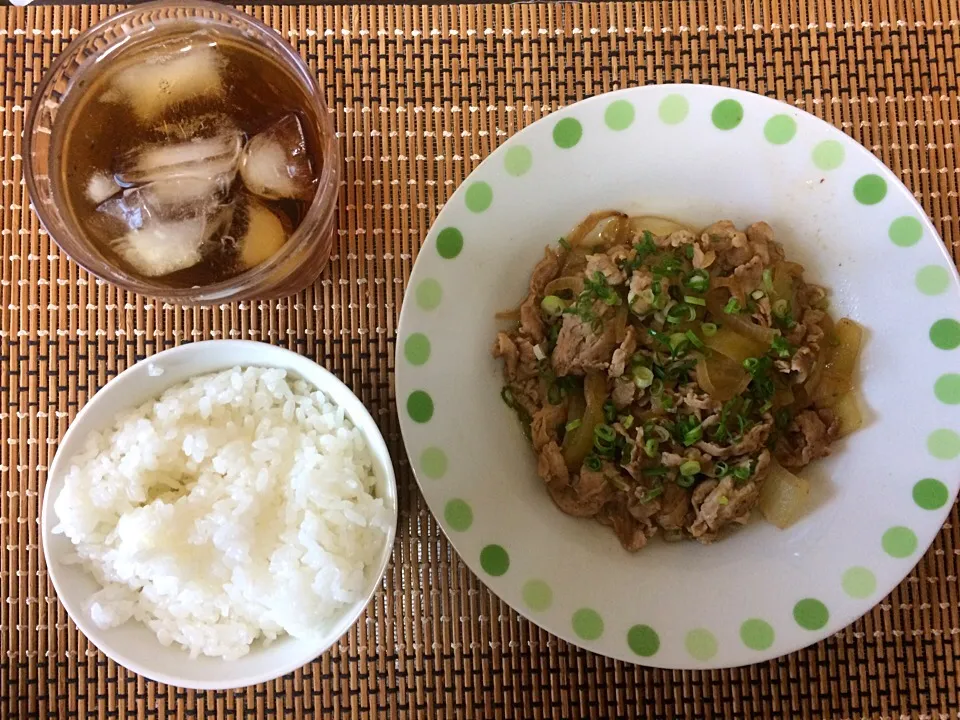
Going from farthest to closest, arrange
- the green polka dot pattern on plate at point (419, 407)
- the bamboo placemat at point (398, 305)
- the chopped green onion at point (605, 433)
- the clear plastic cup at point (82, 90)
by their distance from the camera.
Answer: the bamboo placemat at point (398, 305), the chopped green onion at point (605, 433), the green polka dot pattern on plate at point (419, 407), the clear plastic cup at point (82, 90)

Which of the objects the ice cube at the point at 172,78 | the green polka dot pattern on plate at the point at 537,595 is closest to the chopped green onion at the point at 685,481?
the green polka dot pattern on plate at the point at 537,595

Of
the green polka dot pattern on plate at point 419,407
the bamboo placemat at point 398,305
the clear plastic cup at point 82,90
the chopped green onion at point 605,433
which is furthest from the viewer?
the bamboo placemat at point 398,305

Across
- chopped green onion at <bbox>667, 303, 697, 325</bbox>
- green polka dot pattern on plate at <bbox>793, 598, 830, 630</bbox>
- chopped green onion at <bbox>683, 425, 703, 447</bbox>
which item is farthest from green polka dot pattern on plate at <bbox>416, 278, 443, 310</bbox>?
green polka dot pattern on plate at <bbox>793, 598, 830, 630</bbox>

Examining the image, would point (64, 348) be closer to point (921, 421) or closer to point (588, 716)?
point (588, 716)

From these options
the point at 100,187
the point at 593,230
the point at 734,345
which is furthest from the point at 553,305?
the point at 100,187

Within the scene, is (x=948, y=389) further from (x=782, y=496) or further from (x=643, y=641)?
(x=643, y=641)

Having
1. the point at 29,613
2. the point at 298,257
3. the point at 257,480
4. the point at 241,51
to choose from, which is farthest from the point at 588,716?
the point at 241,51

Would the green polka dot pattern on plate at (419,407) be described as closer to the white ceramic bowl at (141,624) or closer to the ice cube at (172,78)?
the white ceramic bowl at (141,624)
